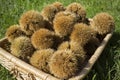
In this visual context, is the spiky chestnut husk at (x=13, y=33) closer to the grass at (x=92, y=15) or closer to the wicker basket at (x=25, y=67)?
the wicker basket at (x=25, y=67)

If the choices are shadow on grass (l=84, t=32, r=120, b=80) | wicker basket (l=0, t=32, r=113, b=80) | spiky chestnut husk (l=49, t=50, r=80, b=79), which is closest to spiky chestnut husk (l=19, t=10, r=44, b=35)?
wicker basket (l=0, t=32, r=113, b=80)

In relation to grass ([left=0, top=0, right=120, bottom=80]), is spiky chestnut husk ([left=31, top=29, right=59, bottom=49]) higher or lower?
higher

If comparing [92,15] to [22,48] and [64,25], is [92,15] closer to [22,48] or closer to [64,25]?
[64,25]

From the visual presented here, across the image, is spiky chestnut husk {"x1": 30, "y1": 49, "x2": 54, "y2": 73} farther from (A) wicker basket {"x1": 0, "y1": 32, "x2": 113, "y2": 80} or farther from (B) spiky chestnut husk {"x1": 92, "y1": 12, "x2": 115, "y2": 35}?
(B) spiky chestnut husk {"x1": 92, "y1": 12, "x2": 115, "y2": 35}

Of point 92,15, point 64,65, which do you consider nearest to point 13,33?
point 64,65

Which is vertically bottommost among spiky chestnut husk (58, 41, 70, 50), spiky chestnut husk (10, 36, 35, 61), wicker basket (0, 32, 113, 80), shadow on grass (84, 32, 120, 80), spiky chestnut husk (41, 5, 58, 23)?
shadow on grass (84, 32, 120, 80)

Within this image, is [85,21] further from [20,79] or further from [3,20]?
[3,20]

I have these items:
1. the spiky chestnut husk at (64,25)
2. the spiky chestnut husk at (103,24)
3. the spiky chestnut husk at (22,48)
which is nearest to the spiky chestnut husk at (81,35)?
the spiky chestnut husk at (64,25)

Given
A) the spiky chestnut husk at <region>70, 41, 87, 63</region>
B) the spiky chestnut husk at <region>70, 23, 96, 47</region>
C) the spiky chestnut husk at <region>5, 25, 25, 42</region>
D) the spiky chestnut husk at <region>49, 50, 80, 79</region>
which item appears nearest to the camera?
the spiky chestnut husk at <region>49, 50, 80, 79</region>
